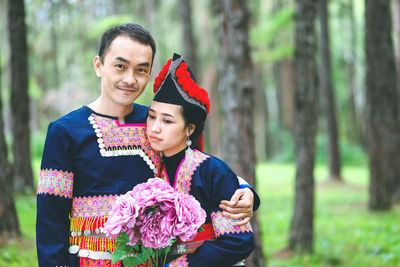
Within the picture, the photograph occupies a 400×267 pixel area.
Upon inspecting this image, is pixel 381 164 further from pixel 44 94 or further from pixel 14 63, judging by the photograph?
pixel 44 94

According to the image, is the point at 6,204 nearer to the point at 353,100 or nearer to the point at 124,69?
the point at 124,69

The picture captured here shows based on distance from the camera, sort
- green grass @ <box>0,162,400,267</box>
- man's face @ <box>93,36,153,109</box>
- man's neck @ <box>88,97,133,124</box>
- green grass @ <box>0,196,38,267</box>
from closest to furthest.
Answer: man's face @ <box>93,36,153,109</box>, man's neck @ <box>88,97,133,124</box>, green grass @ <box>0,196,38,267</box>, green grass @ <box>0,162,400,267</box>

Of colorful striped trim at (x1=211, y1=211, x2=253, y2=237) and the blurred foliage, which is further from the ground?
the blurred foliage

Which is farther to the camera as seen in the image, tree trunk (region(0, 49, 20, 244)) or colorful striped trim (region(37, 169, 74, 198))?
tree trunk (region(0, 49, 20, 244))

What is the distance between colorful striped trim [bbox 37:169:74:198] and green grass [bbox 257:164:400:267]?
5448 mm

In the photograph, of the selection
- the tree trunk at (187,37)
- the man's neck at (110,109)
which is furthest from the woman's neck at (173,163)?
the tree trunk at (187,37)

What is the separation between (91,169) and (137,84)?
552mm

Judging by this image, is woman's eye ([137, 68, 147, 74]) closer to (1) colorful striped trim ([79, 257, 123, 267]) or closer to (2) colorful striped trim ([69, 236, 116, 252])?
(2) colorful striped trim ([69, 236, 116, 252])

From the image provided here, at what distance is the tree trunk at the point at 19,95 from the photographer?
28.7ft

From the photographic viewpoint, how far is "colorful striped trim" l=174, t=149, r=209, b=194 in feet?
8.04

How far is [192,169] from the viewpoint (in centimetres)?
247

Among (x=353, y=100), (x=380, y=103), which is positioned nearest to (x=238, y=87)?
(x=380, y=103)

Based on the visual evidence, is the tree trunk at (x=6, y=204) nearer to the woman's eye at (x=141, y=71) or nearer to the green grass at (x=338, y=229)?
the green grass at (x=338, y=229)

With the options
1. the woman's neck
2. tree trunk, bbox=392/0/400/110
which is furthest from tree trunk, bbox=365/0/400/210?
the woman's neck
